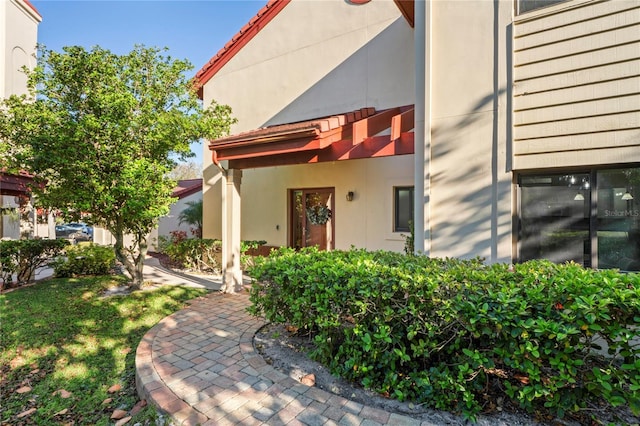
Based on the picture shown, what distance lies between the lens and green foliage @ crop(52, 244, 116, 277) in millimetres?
9148

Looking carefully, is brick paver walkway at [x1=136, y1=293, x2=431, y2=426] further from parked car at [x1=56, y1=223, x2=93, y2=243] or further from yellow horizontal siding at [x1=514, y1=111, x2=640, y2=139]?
parked car at [x1=56, y1=223, x2=93, y2=243]

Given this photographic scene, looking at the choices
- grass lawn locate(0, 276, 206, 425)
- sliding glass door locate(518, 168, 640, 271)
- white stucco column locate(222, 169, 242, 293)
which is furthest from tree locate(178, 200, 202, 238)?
sliding glass door locate(518, 168, 640, 271)

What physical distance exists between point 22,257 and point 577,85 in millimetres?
12863

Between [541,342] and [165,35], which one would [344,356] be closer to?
[541,342]

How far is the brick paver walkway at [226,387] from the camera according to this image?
9.57ft

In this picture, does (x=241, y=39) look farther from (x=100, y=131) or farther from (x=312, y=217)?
(x=312, y=217)

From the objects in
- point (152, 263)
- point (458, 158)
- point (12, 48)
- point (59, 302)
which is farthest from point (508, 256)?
point (12, 48)

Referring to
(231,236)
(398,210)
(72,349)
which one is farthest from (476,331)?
(231,236)

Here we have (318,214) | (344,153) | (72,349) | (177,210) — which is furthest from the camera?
(177,210)

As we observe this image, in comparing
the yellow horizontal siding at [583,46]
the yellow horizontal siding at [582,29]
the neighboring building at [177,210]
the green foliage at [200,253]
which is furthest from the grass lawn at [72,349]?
the neighboring building at [177,210]

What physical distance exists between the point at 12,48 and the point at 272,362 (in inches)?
686

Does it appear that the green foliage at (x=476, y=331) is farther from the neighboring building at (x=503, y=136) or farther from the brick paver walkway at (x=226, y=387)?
the neighboring building at (x=503, y=136)

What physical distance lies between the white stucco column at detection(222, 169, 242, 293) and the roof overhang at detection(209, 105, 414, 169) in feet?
1.77

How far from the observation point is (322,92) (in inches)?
369
